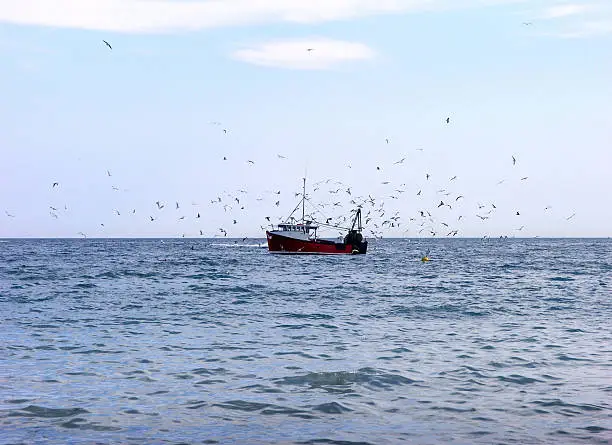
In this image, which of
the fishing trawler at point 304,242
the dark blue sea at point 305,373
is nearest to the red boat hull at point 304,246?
the fishing trawler at point 304,242

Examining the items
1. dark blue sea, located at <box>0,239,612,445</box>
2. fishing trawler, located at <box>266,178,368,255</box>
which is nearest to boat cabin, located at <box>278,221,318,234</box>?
fishing trawler, located at <box>266,178,368,255</box>

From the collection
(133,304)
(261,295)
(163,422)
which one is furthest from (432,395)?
(261,295)

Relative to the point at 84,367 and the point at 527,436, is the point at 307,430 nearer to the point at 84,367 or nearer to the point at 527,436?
the point at 527,436

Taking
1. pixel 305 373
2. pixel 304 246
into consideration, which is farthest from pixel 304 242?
pixel 305 373

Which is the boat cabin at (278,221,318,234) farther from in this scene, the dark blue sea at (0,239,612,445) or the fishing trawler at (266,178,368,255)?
the dark blue sea at (0,239,612,445)

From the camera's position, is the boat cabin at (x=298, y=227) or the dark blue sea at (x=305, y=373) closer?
the dark blue sea at (x=305, y=373)

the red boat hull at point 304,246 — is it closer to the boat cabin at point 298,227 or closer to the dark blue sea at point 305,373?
the boat cabin at point 298,227

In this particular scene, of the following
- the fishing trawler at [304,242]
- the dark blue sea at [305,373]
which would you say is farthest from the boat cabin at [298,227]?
the dark blue sea at [305,373]

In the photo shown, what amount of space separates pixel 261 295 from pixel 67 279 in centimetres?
2058

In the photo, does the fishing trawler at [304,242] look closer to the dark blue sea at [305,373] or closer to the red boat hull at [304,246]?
the red boat hull at [304,246]

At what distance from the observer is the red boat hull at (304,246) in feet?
351

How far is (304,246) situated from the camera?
10725cm

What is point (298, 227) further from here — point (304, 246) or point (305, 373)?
point (305, 373)

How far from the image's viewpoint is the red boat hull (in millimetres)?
106875
